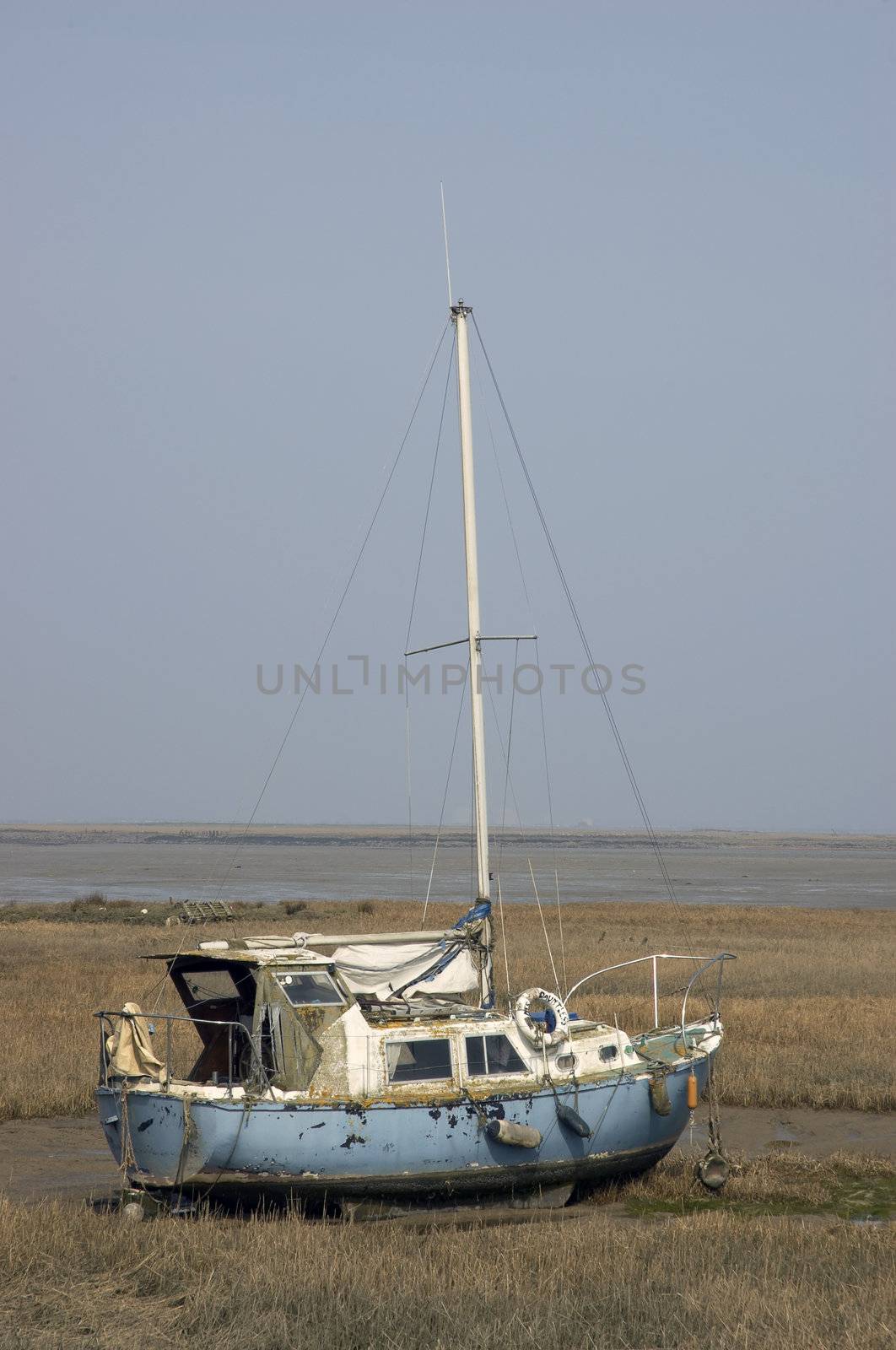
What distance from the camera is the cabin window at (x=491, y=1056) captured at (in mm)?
15883

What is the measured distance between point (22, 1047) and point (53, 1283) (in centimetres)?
1177

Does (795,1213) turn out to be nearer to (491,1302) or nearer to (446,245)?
(491,1302)

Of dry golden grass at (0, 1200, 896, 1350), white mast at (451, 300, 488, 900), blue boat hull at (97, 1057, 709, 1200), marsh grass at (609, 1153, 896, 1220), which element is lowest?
marsh grass at (609, 1153, 896, 1220)

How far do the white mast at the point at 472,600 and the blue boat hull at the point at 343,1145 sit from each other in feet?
11.6

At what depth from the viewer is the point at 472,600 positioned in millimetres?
20219

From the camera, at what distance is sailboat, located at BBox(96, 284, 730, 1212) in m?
15.0

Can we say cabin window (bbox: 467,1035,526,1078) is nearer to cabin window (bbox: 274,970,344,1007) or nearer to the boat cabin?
the boat cabin

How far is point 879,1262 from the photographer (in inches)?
495

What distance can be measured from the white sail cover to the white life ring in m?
1.79

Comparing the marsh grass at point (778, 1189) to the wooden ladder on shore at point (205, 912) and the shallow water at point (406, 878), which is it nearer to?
→ the wooden ladder on shore at point (205, 912)

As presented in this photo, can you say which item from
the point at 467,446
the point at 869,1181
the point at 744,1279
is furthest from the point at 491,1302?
the point at 467,446

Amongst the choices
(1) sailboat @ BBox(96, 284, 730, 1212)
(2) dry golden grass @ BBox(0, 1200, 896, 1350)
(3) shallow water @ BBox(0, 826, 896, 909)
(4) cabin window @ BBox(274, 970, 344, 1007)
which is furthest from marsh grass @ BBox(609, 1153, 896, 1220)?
(3) shallow water @ BBox(0, 826, 896, 909)

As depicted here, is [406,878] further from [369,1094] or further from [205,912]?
[369,1094]

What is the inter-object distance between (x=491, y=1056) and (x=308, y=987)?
88.6 inches
